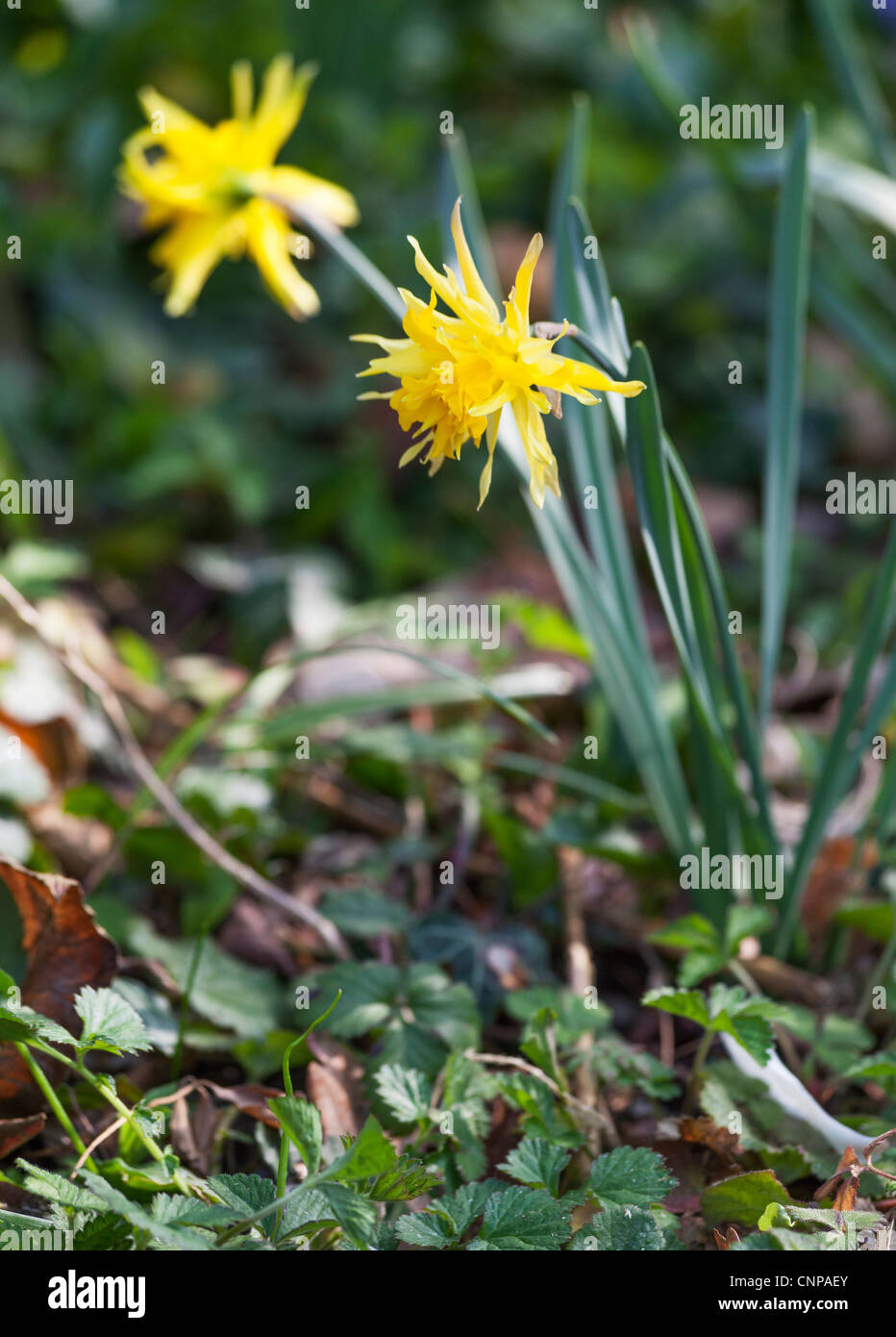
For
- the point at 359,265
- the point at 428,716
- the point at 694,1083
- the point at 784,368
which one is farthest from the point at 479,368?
the point at 428,716

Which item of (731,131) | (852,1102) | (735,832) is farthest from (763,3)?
(852,1102)

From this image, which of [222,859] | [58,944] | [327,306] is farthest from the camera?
[327,306]

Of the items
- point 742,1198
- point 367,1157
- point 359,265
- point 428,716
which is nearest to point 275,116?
point 359,265

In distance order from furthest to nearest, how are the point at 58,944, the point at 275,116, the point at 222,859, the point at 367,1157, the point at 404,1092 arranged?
1. the point at 275,116
2. the point at 222,859
3. the point at 58,944
4. the point at 404,1092
5. the point at 367,1157

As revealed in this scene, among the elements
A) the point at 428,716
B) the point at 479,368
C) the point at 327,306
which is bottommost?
the point at 428,716

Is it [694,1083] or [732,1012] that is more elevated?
[732,1012]

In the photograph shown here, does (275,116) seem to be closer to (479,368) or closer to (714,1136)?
(479,368)

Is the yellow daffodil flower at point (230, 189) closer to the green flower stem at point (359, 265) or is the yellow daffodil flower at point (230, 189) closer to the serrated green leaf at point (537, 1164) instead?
the green flower stem at point (359, 265)

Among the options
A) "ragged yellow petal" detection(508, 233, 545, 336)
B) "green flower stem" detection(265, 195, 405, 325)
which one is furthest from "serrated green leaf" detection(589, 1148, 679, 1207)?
"green flower stem" detection(265, 195, 405, 325)

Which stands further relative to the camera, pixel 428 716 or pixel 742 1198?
pixel 428 716
